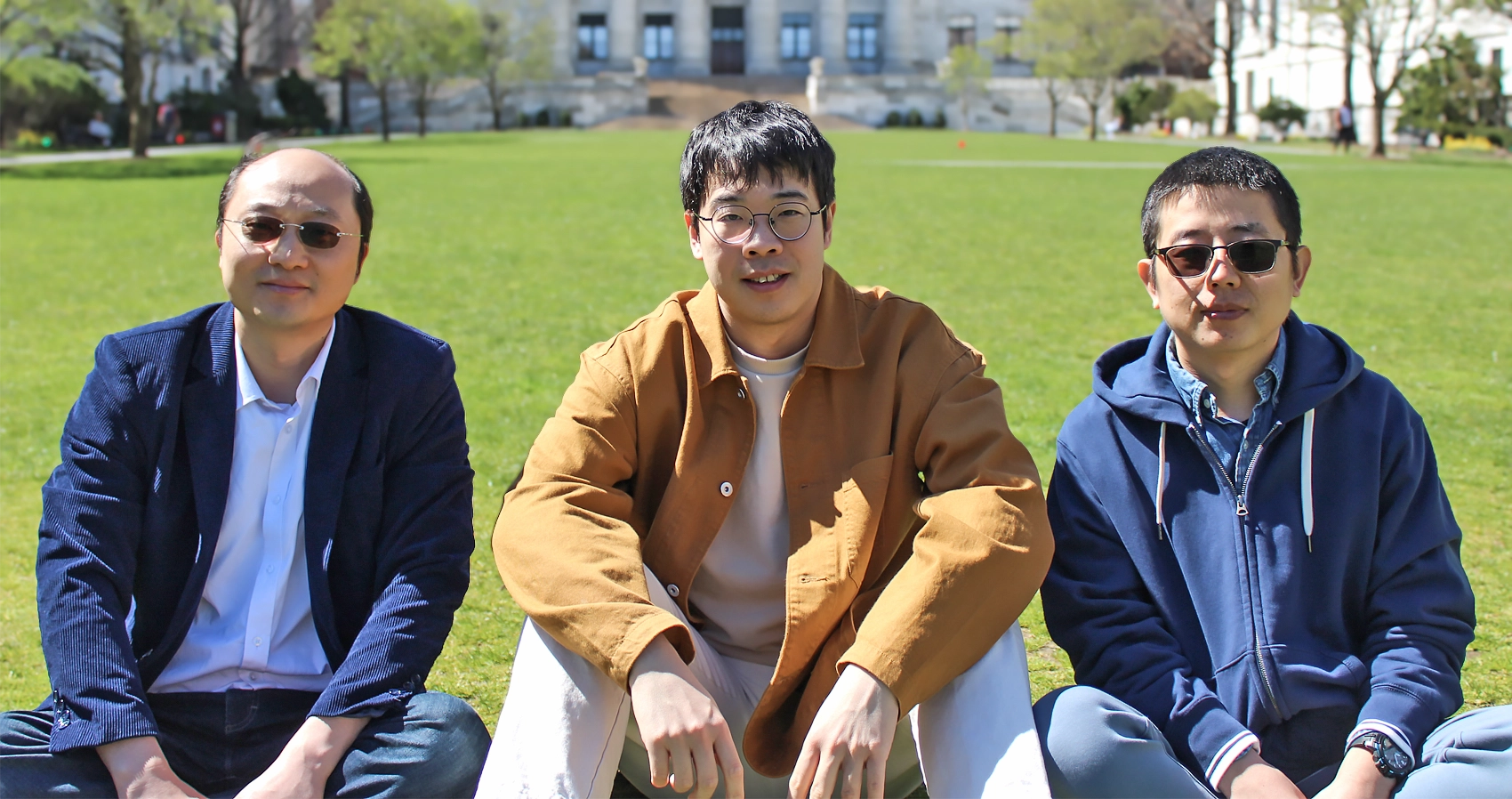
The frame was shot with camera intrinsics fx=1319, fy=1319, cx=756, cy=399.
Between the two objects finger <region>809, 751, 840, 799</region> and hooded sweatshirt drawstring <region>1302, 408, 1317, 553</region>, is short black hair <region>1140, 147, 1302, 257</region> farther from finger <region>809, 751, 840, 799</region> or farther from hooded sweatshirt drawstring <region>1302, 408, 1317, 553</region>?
finger <region>809, 751, 840, 799</region>

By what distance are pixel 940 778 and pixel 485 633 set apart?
7.25 feet

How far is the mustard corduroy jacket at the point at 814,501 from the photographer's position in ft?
8.31

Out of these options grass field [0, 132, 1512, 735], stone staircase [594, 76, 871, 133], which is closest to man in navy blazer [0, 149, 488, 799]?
grass field [0, 132, 1512, 735]

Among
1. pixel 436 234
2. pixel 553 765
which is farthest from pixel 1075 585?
pixel 436 234

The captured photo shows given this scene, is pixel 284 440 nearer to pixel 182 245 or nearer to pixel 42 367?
pixel 42 367

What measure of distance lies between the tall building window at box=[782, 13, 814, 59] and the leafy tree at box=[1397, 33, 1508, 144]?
40.4 metres

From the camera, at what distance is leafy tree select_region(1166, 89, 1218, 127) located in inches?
2085

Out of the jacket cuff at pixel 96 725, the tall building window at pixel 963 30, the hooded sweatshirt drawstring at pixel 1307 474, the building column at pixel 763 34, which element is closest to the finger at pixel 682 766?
the jacket cuff at pixel 96 725

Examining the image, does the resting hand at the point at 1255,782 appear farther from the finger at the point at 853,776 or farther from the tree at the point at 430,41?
the tree at the point at 430,41

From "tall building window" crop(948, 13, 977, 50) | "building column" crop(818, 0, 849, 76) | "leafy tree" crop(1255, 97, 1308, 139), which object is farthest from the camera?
"tall building window" crop(948, 13, 977, 50)

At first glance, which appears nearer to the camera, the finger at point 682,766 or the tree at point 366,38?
the finger at point 682,766

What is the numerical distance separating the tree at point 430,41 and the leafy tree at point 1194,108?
2845 centimetres

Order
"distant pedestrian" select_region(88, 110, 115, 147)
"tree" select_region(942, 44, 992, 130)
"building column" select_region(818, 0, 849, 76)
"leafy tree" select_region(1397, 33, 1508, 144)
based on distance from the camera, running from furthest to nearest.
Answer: "building column" select_region(818, 0, 849, 76) < "tree" select_region(942, 44, 992, 130) < "distant pedestrian" select_region(88, 110, 115, 147) < "leafy tree" select_region(1397, 33, 1508, 144)

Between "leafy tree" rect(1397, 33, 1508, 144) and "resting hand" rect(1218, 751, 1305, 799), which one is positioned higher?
"leafy tree" rect(1397, 33, 1508, 144)
